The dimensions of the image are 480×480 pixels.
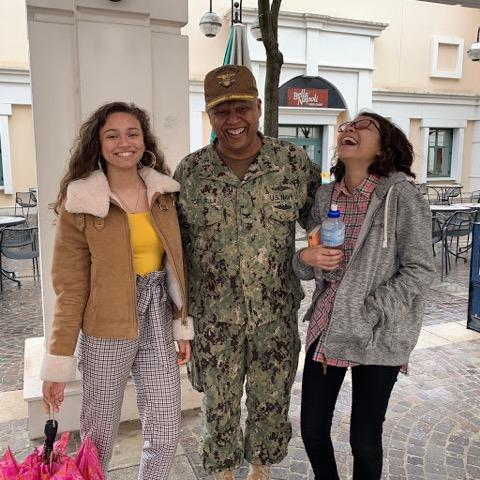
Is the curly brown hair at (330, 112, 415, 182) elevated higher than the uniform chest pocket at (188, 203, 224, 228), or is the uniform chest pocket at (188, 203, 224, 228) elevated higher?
the curly brown hair at (330, 112, 415, 182)

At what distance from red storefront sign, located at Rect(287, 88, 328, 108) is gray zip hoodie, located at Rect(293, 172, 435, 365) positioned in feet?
45.8

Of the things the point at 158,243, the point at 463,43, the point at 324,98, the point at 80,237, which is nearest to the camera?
the point at 80,237

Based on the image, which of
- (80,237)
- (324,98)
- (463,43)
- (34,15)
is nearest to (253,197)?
(80,237)

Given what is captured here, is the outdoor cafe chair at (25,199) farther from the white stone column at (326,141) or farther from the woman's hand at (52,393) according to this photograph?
the woman's hand at (52,393)

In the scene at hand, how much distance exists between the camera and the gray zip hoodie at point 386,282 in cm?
181

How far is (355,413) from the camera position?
6.48ft

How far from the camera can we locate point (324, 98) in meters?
15.6

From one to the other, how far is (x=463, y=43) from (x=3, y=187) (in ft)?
52.4

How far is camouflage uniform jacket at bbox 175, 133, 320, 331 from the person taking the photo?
217 cm

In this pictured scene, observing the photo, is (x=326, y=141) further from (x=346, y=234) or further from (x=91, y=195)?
(x=91, y=195)

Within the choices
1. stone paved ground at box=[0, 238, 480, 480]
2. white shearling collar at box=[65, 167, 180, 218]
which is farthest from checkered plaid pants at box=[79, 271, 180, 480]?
stone paved ground at box=[0, 238, 480, 480]

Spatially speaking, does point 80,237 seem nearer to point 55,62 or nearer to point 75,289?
point 75,289

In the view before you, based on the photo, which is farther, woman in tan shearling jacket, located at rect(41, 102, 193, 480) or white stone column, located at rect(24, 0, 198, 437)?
white stone column, located at rect(24, 0, 198, 437)

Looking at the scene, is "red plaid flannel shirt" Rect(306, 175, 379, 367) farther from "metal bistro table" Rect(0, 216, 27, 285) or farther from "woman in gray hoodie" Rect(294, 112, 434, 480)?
"metal bistro table" Rect(0, 216, 27, 285)
